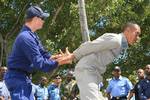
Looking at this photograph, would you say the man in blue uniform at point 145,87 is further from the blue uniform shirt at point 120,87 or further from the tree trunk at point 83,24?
the tree trunk at point 83,24

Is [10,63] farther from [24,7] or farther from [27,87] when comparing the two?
[24,7]

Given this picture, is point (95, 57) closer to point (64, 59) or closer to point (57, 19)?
point (64, 59)

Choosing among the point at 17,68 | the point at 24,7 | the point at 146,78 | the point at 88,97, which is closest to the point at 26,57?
the point at 17,68

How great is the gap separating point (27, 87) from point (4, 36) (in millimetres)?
16933

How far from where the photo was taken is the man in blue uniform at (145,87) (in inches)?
523

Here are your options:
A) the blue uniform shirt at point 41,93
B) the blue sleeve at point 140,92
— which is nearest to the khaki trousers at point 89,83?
the blue sleeve at point 140,92

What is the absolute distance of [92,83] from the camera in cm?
739

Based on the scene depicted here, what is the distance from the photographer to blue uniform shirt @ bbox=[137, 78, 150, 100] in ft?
43.6

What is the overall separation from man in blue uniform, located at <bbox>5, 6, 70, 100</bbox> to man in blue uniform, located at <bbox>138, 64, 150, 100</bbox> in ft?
23.2

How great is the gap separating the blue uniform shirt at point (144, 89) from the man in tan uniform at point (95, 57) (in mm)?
5993

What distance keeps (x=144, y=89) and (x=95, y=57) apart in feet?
20.7

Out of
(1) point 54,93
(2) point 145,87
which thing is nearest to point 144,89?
(2) point 145,87

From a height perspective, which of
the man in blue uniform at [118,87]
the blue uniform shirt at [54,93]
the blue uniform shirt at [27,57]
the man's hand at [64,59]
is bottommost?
the blue uniform shirt at [54,93]

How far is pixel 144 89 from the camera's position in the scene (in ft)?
44.1
